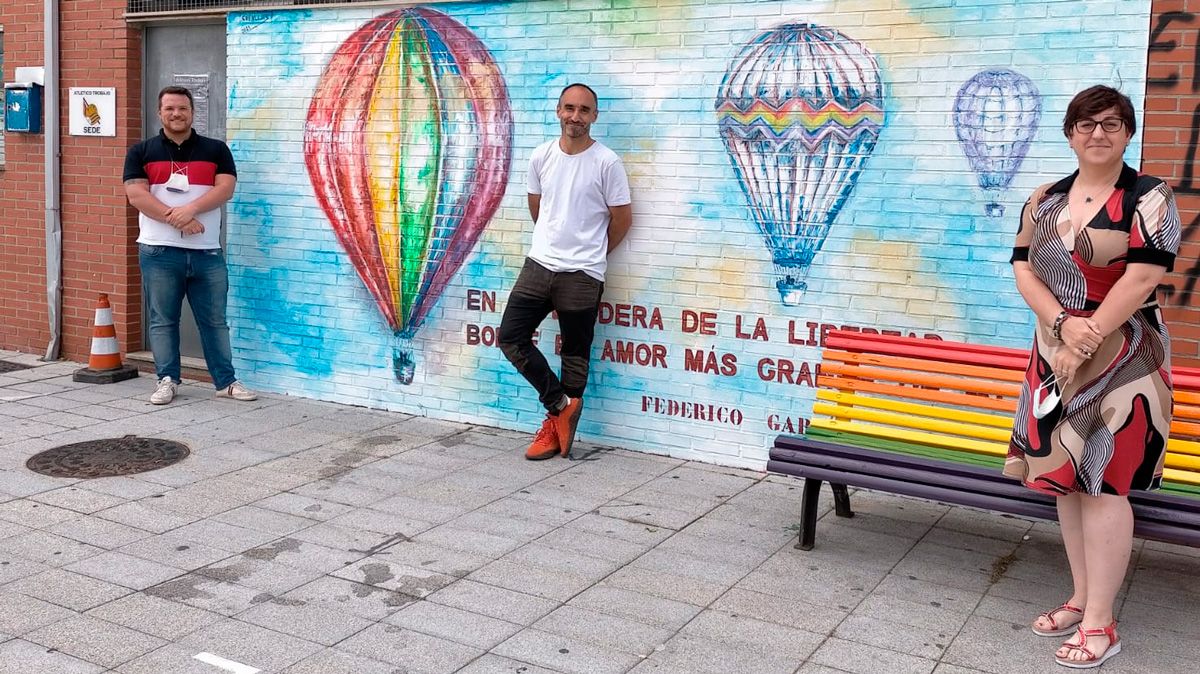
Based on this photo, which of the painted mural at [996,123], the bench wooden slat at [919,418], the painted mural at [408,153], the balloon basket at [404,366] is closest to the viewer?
the bench wooden slat at [919,418]

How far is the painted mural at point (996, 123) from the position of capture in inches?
225

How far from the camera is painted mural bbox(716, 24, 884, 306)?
616 cm

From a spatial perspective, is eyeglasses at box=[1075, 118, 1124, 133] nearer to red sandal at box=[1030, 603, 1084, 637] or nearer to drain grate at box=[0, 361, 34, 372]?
red sandal at box=[1030, 603, 1084, 637]

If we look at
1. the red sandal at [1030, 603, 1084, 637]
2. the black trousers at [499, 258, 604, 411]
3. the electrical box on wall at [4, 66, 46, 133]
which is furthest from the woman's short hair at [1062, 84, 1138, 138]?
the electrical box on wall at [4, 66, 46, 133]

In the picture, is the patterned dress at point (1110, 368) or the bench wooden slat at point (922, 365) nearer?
the patterned dress at point (1110, 368)

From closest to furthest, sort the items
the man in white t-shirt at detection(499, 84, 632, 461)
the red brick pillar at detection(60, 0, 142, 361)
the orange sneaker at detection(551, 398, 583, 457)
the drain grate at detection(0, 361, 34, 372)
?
the man in white t-shirt at detection(499, 84, 632, 461)
the orange sneaker at detection(551, 398, 583, 457)
the red brick pillar at detection(60, 0, 142, 361)
the drain grate at detection(0, 361, 34, 372)

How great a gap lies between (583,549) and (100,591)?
1983mm

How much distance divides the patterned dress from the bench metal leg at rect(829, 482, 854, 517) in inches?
55.6

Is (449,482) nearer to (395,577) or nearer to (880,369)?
(395,577)

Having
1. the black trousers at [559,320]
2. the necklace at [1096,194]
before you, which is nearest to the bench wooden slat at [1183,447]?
the necklace at [1096,194]

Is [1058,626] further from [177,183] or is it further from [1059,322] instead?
[177,183]

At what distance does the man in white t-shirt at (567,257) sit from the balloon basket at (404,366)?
1.17 meters

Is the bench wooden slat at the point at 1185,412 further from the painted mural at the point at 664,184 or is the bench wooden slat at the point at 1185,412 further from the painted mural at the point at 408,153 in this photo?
the painted mural at the point at 408,153

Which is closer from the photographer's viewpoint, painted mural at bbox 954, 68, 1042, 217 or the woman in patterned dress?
the woman in patterned dress
